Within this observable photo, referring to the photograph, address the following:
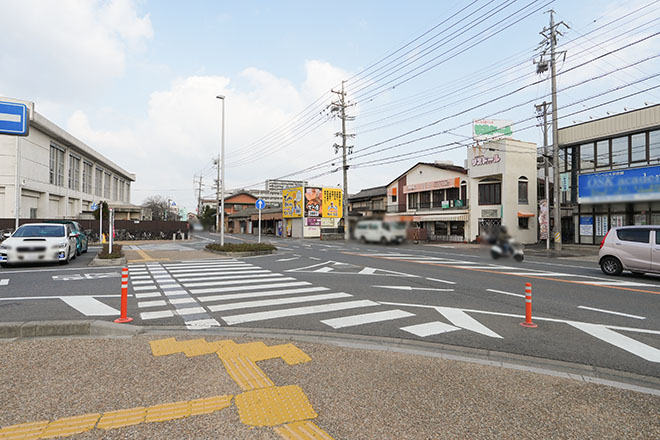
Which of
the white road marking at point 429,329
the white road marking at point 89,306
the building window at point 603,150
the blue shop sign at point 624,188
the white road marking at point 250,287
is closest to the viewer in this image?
the blue shop sign at point 624,188

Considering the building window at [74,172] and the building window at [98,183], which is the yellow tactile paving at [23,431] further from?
the building window at [98,183]

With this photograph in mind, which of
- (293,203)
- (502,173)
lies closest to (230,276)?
(293,203)

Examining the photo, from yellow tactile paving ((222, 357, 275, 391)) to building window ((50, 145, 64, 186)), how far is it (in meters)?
46.4

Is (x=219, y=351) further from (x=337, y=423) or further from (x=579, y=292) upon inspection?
(x=579, y=292)

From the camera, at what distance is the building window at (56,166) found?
40.6 meters

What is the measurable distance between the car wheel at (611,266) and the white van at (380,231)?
1632 cm

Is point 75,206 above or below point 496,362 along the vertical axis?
above

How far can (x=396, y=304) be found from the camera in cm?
918

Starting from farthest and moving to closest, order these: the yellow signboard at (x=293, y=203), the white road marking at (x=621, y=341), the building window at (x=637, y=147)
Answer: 1. the building window at (x=637, y=147)
2. the white road marking at (x=621, y=341)
3. the yellow signboard at (x=293, y=203)

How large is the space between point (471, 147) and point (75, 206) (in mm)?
57420

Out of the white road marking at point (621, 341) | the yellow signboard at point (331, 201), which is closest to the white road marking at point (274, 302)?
the white road marking at point (621, 341)

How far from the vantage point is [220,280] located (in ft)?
42.4

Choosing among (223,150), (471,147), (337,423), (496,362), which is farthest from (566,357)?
(223,150)

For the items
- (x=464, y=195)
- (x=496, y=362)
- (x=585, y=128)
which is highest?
(x=585, y=128)
